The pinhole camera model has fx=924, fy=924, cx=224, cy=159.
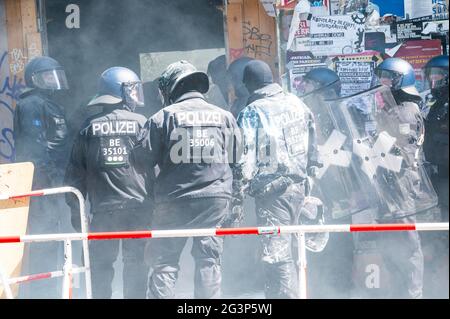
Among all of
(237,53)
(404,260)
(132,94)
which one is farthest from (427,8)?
(132,94)

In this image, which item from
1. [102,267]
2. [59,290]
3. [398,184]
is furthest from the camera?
[59,290]

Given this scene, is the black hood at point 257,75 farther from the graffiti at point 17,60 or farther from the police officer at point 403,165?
the graffiti at point 17,60

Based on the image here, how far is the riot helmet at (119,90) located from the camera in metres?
7.89

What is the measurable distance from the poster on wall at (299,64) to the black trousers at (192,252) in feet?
6.91

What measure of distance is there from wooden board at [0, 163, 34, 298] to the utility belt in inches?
74.3

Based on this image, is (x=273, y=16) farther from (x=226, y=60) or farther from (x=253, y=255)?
(x=253, y=255)

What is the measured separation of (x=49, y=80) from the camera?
877 centimetres

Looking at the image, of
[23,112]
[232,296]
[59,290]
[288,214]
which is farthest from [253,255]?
[23,112]

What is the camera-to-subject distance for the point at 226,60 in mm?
9172

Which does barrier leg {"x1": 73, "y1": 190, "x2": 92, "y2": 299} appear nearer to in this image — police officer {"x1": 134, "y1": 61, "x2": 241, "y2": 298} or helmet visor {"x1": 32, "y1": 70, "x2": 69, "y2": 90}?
police officer {"x1": 134, "y1": 61, "x2": 241, "y2": 298}

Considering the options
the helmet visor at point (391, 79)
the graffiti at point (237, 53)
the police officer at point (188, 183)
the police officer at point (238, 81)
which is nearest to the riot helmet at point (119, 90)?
the police officer at point (188, 183)

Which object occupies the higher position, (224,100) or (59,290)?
(224,100)

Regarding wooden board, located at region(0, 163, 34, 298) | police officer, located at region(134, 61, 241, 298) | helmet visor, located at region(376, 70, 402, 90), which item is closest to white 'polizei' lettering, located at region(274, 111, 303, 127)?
police officer, located at region(134, 61, 241, 298)

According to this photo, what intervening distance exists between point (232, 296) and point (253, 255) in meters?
0.55
